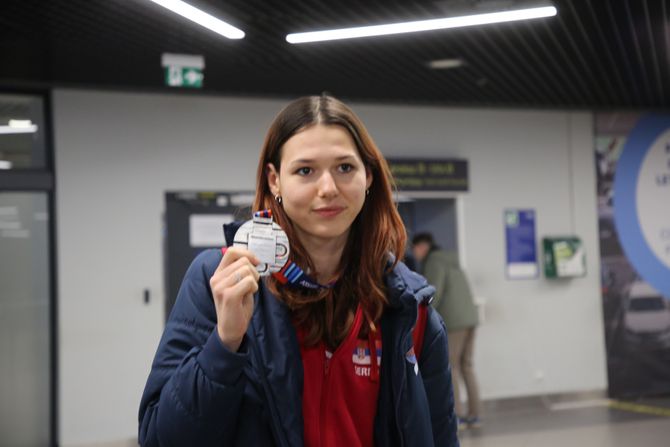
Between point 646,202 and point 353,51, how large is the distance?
4.44 meters

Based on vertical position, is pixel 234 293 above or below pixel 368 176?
below

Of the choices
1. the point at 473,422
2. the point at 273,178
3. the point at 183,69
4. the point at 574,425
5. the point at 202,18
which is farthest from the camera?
the point at 473,422

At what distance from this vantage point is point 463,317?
262 inches

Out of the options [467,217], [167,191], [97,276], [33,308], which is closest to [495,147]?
[467,217]

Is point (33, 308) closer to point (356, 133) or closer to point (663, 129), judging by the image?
point (356, 133)

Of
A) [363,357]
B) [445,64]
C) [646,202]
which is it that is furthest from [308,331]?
[646,202]

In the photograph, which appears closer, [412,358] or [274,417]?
[274,417]

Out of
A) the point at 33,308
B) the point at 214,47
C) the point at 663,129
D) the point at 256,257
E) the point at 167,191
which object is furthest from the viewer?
the point at 663,129

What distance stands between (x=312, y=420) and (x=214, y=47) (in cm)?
452

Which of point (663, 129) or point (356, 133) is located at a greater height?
point (663, 129)

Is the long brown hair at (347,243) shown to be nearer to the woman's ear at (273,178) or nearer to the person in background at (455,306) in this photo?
the woman's ear at (273,178)

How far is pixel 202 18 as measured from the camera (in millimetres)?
4543

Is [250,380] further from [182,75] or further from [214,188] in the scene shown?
[214,188]

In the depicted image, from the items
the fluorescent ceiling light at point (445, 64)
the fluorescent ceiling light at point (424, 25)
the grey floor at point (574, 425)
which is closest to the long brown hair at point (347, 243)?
the fluorescent ceiling light at point (424, 25)
